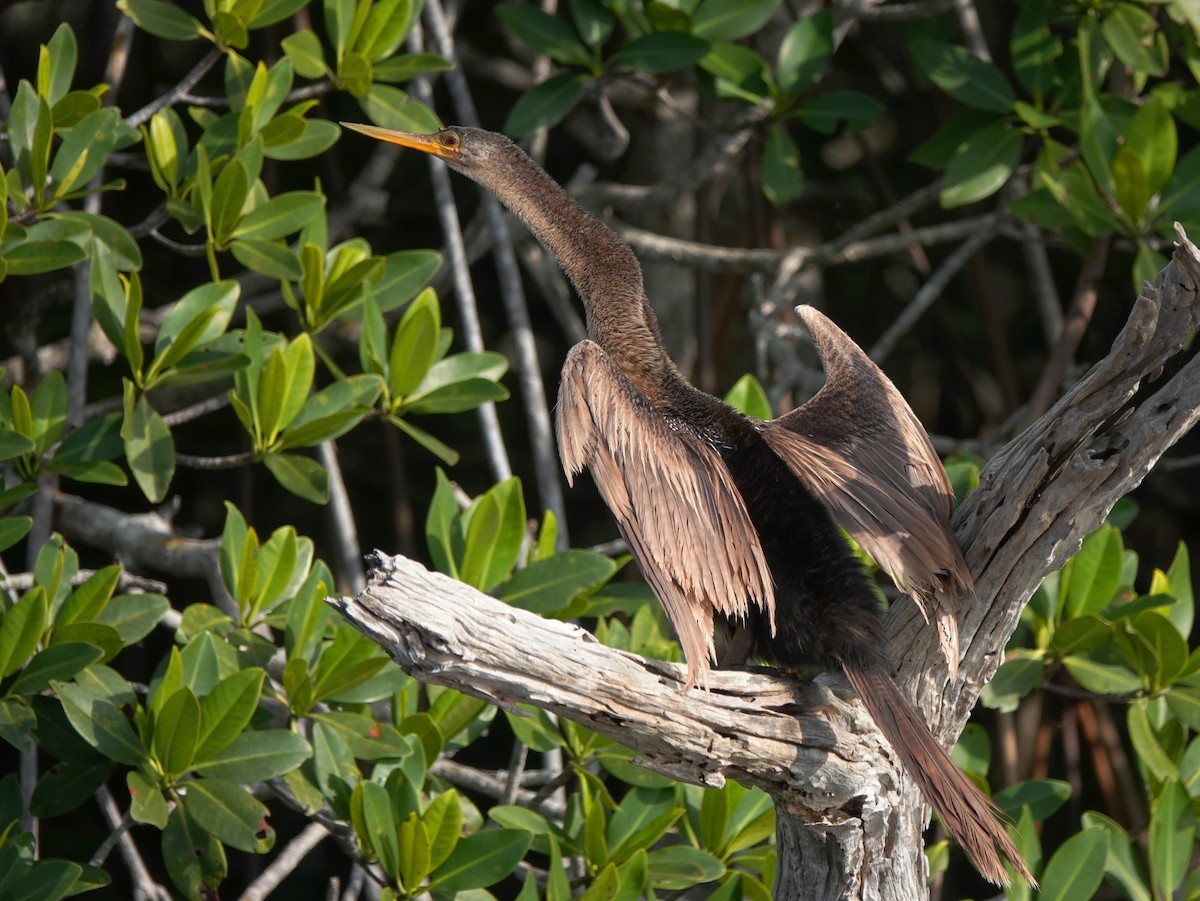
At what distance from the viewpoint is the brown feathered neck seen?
84.8 inches

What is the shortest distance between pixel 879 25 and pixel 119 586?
3.15m

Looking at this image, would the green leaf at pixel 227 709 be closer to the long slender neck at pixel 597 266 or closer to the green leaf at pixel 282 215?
the long slender neck at pixel 597 266

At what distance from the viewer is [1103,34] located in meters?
2.86

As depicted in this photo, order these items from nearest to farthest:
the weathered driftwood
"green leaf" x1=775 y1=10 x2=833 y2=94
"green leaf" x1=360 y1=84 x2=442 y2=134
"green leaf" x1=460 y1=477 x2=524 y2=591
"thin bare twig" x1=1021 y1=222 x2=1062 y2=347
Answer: the weathered driftwood → "green leaf" x1=460 y1=477 x2=524 y2=591 → "green leaf" x1=360 y1=84 x2=442 y2=134 → "green leaf" x1=775 y1=10 x2=833 y2=94 → "thin bare twig" x1=1021 y1=222 x2=1062 y2=347

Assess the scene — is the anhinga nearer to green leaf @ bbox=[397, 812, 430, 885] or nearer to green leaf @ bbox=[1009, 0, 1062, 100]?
green leaf @ bbox=[397, 812, 430, 885]

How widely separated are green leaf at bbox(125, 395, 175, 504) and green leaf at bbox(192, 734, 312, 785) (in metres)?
0.47

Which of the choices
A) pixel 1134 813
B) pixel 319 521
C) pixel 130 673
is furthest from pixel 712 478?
pixel 319 521

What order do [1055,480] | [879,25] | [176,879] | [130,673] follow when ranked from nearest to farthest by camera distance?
[1055,480], [176,879], [130,673], [879,25]

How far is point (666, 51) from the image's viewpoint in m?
2.80

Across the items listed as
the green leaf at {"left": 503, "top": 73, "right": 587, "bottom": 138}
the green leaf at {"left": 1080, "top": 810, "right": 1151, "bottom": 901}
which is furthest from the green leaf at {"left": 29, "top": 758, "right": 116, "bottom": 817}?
the green leaf at {"left": 1080, "top": 810, "right": 1151, "bottom": 901}

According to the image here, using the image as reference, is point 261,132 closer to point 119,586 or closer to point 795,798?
point 119,586

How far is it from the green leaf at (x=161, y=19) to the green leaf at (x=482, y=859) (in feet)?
5.17

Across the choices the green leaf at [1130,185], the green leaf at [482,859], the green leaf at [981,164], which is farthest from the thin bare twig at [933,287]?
the green leaf at [482,859]

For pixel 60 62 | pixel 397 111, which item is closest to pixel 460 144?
pixel 397 111
